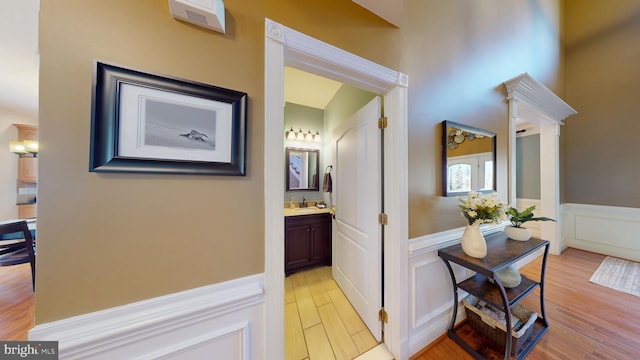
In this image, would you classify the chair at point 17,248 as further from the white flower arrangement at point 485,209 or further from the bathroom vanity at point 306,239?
the white flower arrangement at point 485,209

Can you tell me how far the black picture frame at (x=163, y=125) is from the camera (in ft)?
2.15

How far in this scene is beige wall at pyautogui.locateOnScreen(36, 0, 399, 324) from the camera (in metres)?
0.61

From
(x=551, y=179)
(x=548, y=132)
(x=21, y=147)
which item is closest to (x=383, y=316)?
(x=551, y=179)

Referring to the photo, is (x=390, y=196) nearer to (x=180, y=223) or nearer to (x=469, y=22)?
(x=180, y=223)

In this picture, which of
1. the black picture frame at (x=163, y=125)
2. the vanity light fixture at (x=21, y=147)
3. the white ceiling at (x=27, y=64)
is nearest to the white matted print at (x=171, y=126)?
the black picture frame at (x=163, y=125)

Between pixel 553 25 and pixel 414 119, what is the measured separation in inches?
167

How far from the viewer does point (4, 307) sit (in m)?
1.75

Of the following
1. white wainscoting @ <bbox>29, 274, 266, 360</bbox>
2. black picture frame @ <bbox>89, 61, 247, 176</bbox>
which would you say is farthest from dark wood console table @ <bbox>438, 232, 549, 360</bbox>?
black picture frame @ <bbox>89, 61, 247, 176</bbox>

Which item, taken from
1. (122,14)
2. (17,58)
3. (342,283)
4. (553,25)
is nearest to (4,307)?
(17,58)

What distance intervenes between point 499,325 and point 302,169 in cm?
259

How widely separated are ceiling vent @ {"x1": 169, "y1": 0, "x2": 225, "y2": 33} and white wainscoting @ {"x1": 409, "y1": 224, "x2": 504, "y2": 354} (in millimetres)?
1709

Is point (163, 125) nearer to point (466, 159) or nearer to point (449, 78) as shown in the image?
point (449, 78)

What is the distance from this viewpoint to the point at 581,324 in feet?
5.33

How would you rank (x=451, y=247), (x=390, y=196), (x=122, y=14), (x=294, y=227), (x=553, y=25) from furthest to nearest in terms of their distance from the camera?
(x=553, y=25) → (x=294, y=227) → (x=451, y=247) → (x=390, y=196) → (x=122, y=14)
